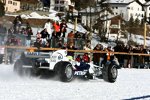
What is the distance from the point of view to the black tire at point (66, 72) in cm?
1248

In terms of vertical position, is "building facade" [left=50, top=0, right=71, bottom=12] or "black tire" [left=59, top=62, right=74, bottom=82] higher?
"building facade" [left=50, top=0, right=71, bottom=12]

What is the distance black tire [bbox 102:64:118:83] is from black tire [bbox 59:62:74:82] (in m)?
1.63

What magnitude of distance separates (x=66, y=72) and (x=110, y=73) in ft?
6.98

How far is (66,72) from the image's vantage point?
41.4 feet

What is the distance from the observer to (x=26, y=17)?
5962 centimetres

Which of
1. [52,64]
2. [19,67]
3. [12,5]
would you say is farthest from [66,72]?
[12,5]

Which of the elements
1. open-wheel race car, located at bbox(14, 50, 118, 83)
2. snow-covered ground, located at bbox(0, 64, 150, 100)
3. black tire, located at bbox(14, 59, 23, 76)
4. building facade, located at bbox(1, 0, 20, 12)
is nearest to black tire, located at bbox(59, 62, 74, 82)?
open-wheel race car, located at bbox(14, 50, 118, 83)

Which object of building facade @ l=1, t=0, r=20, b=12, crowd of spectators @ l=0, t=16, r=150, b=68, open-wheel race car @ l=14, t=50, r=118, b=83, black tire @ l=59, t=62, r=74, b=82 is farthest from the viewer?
building facade @ l=1, t=0, r=20, b=12

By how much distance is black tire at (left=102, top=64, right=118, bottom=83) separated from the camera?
1404 cm

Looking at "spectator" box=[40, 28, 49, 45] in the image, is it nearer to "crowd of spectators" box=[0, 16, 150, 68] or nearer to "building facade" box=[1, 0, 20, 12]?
"crowd of spectators" box=[0, 16, 150, 68]

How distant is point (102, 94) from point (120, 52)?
44.4 ft

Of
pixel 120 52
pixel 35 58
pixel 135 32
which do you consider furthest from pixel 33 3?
pixel 35 58

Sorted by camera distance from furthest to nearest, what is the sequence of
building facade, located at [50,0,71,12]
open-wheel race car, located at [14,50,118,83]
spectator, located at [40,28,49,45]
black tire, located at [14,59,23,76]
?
building facade, located at [50,0,71,12] → spectator, located at [40,28,49,45] → black tire, located at [14,59,23,76] → open-wheel race car, located at [14,50,118,83]

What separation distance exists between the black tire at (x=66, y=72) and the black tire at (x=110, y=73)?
163 centimetres
